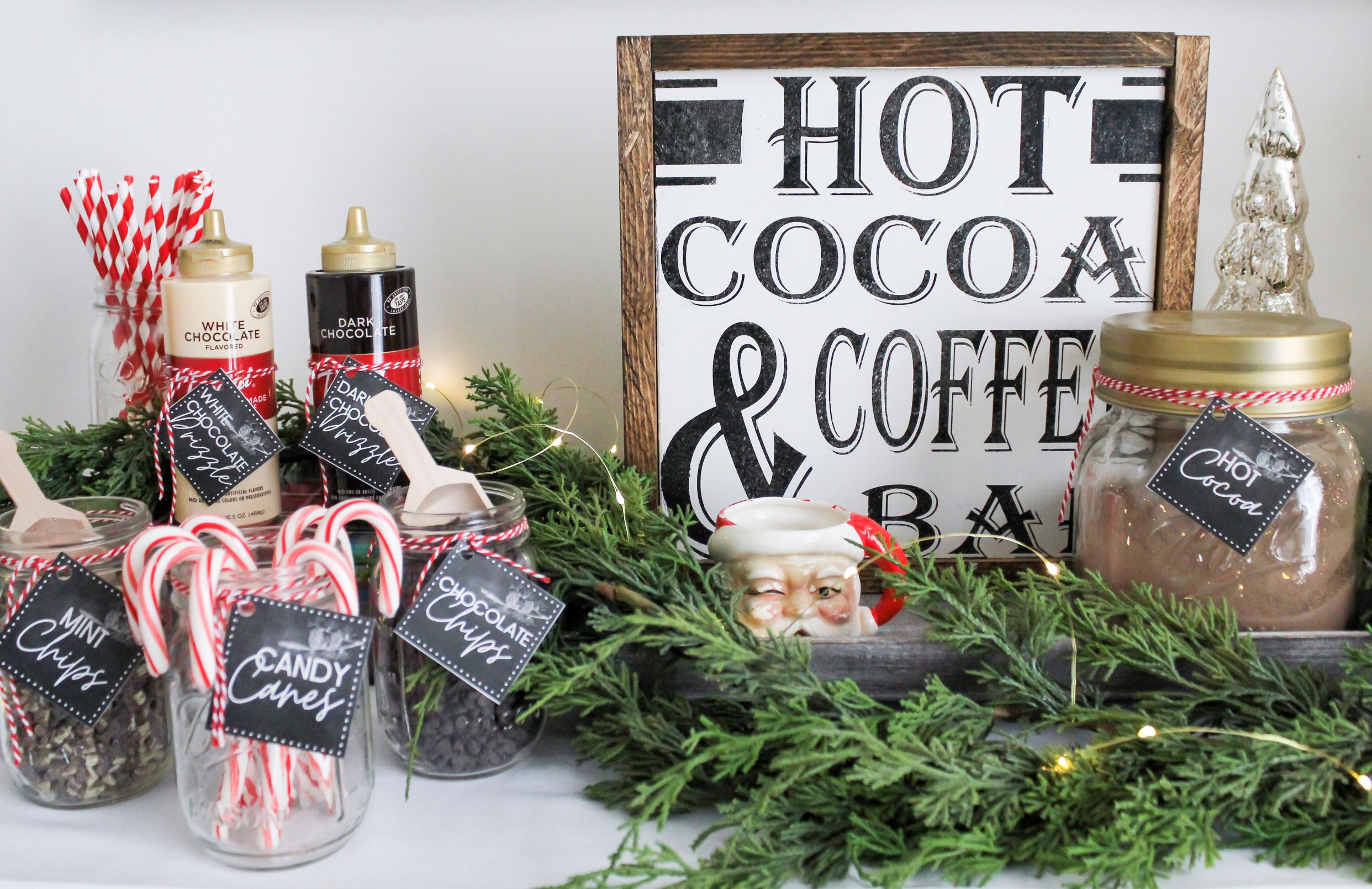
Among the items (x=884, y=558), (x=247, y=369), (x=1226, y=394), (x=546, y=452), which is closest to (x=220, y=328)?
(x=247, y=369)

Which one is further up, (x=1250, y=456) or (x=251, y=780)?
(x=1250, y=456)

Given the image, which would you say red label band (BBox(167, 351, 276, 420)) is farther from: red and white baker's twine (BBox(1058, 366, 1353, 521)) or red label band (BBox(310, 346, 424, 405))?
red and white baker's twine (BBox(1058, 366, 1353, 521))

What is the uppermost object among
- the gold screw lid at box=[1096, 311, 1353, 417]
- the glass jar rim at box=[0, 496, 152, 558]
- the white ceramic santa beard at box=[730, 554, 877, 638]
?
the gold screw lid at box=[1096, 311, 1353, 417]

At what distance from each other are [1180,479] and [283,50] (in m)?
0.93

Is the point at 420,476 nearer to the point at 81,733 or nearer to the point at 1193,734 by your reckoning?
the point at 81,733

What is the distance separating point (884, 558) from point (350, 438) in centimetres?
42

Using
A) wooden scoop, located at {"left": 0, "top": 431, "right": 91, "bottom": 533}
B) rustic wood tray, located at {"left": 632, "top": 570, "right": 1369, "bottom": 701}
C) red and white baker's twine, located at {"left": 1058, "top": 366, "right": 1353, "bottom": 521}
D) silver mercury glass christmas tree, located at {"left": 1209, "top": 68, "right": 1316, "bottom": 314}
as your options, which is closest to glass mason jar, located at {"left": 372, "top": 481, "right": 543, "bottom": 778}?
rustic wood tray, located at {"left": 632, "top": 570, "right": 1369, "bottom": 701}

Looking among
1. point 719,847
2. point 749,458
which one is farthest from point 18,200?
point 719,847

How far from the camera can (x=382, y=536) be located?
655 mm

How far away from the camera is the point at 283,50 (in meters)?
1.09

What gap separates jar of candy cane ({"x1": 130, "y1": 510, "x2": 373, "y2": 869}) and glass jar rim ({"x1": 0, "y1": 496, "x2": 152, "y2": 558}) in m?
0.08

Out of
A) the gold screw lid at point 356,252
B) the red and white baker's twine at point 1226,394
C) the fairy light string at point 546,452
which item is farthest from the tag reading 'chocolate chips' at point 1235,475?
the gold screw lid at point 356,252

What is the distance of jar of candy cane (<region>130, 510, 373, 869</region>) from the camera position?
61 centimetres

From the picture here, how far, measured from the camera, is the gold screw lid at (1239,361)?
28.2 inches
